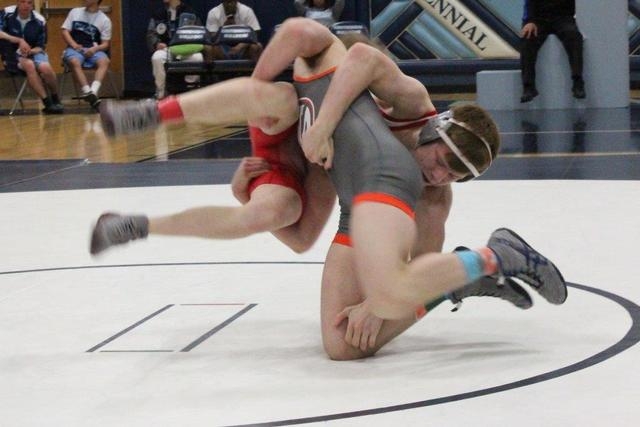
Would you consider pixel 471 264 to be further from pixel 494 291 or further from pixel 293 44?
pixel 293 44

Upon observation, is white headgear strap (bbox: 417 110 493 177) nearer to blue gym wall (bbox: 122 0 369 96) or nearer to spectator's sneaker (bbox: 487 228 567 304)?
spectator's sneaker (bbox: 487 228 567 304)

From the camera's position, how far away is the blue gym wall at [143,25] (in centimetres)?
1323

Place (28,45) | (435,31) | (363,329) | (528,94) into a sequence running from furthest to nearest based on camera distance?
1. (435,31)
2. (28,45)
3. (528,94)
4. (363,329)

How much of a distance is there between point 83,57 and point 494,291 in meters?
9.72

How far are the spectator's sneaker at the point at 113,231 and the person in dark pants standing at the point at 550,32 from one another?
7111 mm

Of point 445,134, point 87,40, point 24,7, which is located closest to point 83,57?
point 87,40

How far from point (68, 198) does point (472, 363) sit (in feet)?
11.3

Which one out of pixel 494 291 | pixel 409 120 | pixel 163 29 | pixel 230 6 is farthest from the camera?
pixel 163 29

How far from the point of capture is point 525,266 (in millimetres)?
2748

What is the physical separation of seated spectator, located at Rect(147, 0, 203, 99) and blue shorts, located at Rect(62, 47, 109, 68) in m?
0.54

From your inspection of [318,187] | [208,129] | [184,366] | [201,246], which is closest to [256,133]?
[318,187]

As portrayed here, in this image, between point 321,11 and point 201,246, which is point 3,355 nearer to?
point 201,246

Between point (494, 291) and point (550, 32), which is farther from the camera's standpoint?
point (550, 32)

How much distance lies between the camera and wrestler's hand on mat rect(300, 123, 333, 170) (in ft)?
9.19
